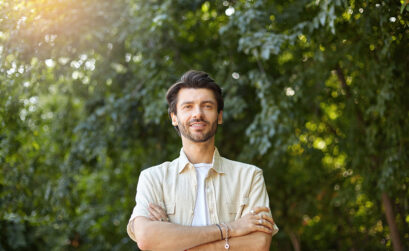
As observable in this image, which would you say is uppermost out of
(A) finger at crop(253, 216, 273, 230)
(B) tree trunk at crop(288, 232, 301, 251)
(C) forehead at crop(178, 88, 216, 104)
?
(C) forehead at crop(178, 88, 216, 104)

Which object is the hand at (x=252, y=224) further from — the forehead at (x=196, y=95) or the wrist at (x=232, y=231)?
the forehead at (x=196, y=95)

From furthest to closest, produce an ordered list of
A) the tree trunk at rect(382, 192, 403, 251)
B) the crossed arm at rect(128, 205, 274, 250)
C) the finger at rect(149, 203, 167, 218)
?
1. the tree trunk at rect(382, 192, 403, 251)
2. the finger at rect(149, 203, 167, 218)
3. the crossed arm at rect(128, 205, 274, 250)

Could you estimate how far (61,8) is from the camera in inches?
193

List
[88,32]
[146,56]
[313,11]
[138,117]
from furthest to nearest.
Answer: [138,117], [146,56], [88,32], [313,11]

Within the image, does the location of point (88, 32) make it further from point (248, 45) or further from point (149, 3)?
point (248, 45)

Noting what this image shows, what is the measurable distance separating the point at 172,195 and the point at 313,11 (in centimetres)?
325

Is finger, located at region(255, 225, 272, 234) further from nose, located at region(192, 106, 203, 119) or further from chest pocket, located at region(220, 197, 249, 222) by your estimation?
nose, located at region(192, 106, 203, 119)

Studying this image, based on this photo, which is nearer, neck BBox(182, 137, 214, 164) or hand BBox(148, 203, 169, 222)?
hand BBox(148, 203, 169, 222)

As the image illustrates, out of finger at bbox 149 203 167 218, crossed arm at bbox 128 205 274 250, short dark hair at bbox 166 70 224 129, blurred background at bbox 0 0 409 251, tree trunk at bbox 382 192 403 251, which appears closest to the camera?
crossed arm at bbox 128 205 274 250

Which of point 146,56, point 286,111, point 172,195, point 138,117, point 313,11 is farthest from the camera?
point 138,117

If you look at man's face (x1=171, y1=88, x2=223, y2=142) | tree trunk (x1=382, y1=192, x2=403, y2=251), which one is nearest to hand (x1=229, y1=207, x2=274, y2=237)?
man's face (x1=171, y1=88, x2=223, y2=142)

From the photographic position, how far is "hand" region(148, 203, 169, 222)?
2.26 meters

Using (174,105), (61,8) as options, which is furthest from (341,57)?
(61,8)

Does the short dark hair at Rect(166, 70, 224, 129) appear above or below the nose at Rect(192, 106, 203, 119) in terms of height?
above
